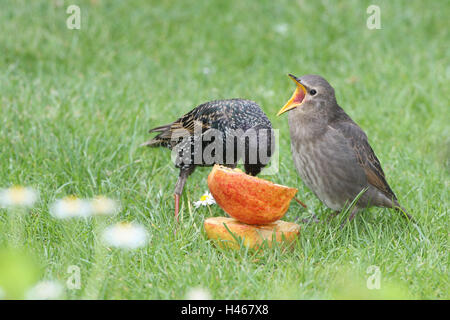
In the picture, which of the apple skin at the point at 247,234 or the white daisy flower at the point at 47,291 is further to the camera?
the apple skin at the point at 247,234

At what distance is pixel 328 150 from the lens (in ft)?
13.7

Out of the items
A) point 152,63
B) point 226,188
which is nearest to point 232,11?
point 152,63

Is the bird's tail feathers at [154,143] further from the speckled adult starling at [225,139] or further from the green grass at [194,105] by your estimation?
the speckled adult starling at [225,139]

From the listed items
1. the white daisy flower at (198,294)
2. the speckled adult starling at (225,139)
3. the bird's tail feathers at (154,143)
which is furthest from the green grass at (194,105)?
the speckled adult starling at (225,139)

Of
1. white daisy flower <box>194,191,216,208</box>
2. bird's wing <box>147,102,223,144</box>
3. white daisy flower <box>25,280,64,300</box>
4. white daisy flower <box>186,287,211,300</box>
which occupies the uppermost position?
bird's wing <box>147,102,223,144</box>

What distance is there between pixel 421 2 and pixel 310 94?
19.1 feet

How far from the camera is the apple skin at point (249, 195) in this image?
3.74m

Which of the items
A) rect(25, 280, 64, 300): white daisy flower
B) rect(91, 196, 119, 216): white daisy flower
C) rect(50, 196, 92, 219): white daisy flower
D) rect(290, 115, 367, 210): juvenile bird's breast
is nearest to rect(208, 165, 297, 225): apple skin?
rect(290, 115, 367, 210): juvenile bird's breast

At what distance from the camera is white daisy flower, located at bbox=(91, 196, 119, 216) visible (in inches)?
161

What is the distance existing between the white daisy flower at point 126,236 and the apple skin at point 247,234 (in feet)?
1.46

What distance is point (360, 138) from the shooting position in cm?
430

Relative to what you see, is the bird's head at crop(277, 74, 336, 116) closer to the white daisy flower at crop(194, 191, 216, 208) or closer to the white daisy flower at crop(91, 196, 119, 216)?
the white daisy flower at crop(194, 191, 216, 208)

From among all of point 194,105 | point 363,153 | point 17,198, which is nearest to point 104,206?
point 17,198

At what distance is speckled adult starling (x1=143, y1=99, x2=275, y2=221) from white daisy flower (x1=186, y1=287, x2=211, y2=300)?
3.53 feet
